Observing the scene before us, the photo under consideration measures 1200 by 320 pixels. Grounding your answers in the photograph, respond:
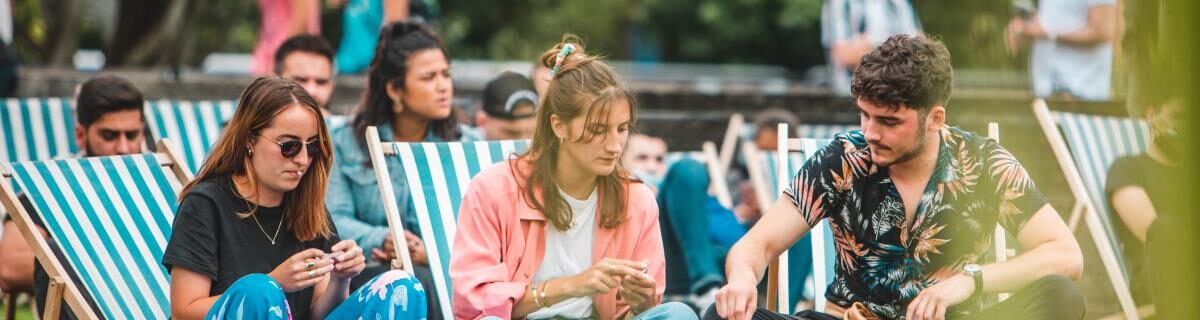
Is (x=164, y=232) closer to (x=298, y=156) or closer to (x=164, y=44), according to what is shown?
(x=298, y=156)

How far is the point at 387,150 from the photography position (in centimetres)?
376

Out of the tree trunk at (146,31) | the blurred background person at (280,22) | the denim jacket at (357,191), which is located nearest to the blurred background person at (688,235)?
the denim jacket at (357,191)

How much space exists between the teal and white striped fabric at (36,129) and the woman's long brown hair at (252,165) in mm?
2738

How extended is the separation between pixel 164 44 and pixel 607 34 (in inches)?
375

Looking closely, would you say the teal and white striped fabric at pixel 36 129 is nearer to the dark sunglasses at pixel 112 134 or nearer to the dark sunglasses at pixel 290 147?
the dark sunglasses at pixel 112 134

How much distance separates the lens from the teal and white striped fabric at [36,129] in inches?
209

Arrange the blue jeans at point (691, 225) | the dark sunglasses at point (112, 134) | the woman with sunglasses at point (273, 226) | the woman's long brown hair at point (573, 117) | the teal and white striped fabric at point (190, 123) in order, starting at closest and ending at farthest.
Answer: the woman with sunglasses at point (273, 226), the woman's long brown hair at point (573, 117), the dark sunglasses at point (112, 134), the blue jeans at point (691, 225), the teal and white striped fabric at point (190, 123)

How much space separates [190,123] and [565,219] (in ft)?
9.91

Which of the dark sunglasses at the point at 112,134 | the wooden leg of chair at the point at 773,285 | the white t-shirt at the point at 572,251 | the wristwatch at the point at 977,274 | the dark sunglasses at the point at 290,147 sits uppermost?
the dark sunglasses at the point at 290,147

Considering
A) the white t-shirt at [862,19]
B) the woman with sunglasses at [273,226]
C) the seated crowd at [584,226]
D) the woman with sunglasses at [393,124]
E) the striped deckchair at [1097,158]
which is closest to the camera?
the striped deckchair at [1097,158]

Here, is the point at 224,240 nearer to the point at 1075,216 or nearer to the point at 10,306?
the point at 10,306

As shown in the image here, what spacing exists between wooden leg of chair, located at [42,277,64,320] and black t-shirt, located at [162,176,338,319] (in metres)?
0.46

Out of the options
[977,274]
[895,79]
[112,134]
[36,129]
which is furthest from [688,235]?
[36,129]

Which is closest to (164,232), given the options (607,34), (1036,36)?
(1036,36)
